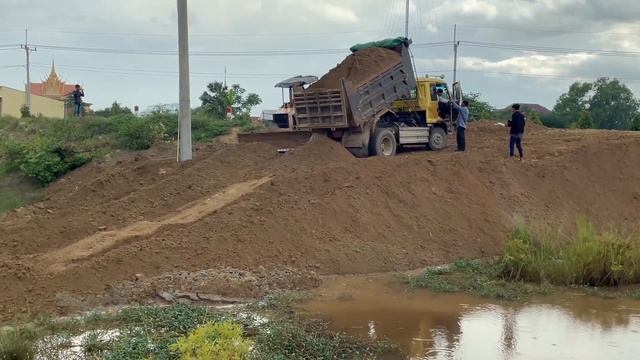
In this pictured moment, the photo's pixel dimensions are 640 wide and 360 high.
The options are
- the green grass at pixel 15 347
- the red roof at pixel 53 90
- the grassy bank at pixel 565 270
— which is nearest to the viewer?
the green grass at pixel 15 347

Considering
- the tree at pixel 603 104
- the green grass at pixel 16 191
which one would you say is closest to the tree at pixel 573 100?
the tree at pixel 603 104

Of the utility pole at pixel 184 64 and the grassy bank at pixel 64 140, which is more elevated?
the utility pole at pixel 184 64

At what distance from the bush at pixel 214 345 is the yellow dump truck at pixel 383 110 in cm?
1218

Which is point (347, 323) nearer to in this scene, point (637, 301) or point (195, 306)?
point (195, 306)

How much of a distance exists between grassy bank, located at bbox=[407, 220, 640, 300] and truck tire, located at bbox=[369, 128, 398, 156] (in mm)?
7046

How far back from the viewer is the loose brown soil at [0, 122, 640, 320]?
10820mm

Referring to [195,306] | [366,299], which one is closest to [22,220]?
[195,306]

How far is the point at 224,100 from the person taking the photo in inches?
1703

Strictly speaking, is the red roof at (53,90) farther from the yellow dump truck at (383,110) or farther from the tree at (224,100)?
the yellow dump truck at (383,110)

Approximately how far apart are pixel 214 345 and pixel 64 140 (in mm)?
20604

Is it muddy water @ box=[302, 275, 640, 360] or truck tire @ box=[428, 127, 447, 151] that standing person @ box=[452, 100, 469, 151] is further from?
muddy water @ box=[302, 275, 640, 360]

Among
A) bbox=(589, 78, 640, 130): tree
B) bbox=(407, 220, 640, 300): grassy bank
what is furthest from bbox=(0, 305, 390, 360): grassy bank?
bbox=(589, 78, 640, 130): tree

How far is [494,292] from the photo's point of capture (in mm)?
10742

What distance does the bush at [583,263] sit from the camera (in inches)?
453
